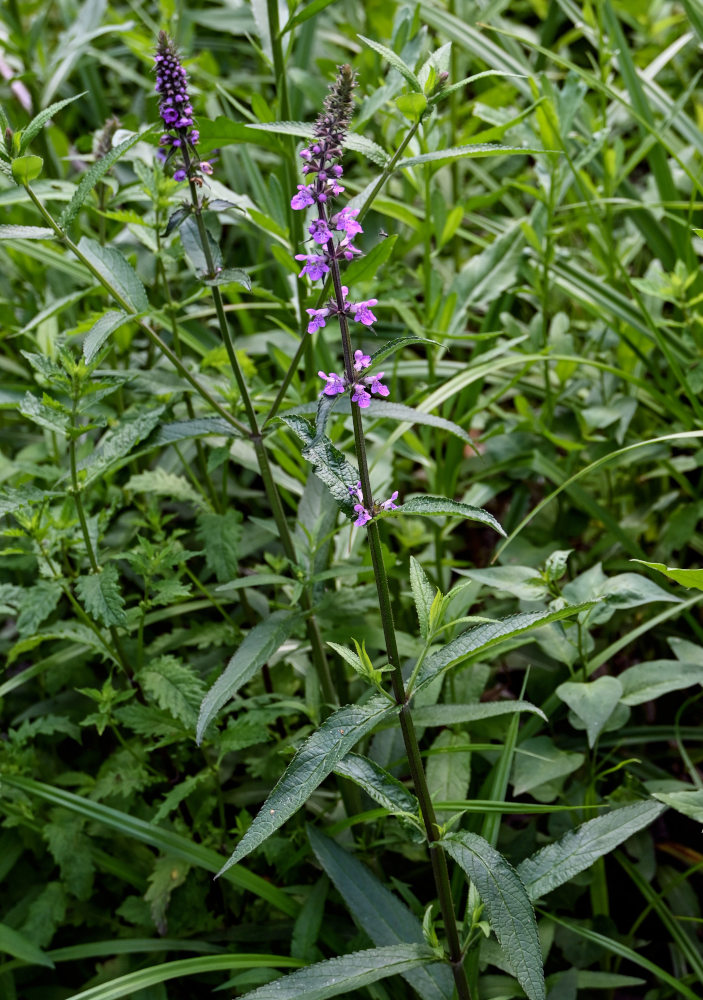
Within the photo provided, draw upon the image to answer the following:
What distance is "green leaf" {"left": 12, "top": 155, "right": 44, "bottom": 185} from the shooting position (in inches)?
56.2

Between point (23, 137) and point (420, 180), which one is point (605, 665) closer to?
point (420, 180)

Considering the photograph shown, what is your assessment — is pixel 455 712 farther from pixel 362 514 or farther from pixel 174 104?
pixel 174 104

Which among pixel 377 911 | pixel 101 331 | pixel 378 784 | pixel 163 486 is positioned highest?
pixel 101 331

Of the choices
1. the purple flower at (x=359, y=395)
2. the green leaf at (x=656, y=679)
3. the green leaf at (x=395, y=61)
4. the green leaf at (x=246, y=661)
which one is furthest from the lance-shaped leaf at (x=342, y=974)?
the green leaf at (x=395, y=61)

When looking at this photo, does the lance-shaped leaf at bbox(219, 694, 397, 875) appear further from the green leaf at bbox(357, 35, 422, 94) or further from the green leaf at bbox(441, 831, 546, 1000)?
the green leaf at bbox(357, 35, 422, 94)

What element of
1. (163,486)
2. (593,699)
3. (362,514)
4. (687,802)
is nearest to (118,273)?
(163,486)

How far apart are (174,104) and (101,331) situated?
39cm

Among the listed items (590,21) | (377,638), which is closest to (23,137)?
(377,638)

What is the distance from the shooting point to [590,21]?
291 cm

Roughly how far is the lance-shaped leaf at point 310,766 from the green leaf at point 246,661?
22 centimetres

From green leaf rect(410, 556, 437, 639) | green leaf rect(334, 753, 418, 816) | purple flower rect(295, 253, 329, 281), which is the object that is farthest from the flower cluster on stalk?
green leaf rect(334, 753, 418, 816)

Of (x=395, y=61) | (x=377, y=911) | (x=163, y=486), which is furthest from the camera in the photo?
(x=163, y=486)

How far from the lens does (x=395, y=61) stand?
137 cm

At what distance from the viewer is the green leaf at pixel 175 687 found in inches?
66.0
